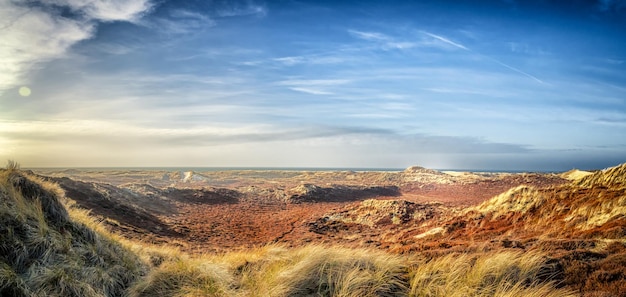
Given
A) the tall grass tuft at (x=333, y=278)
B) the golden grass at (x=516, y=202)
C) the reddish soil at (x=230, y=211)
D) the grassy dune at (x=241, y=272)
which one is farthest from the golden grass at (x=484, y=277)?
the golden grass at (x=516, y=202)

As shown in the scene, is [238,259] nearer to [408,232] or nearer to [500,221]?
[408,232]

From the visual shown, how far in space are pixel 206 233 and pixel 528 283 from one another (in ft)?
53.3

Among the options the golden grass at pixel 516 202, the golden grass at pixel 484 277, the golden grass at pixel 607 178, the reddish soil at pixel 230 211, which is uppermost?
the golden grass at pixel 607 178

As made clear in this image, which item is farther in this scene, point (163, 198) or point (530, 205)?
point (163, 198)

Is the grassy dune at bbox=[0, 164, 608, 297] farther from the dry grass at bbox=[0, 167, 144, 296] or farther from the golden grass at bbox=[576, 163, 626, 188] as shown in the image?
the golden grass at bbox=[576, 163, 626, 188]

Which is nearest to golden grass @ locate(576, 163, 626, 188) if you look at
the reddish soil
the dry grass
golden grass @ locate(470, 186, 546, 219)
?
golden grass @ locate(470, 186, 546, 219)

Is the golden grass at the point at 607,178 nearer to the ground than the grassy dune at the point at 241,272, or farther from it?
farther from it

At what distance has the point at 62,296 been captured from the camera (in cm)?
455

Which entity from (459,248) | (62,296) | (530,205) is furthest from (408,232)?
(62,296)

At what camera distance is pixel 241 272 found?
20.3ft

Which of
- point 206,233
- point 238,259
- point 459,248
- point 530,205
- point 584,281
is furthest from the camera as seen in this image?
point 206,233

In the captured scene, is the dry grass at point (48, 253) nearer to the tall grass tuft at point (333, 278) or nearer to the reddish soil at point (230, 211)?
the tall grass tuft at point (333, 278)

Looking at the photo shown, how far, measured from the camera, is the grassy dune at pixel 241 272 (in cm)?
448

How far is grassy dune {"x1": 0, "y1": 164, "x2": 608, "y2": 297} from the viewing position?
4.48 meters
